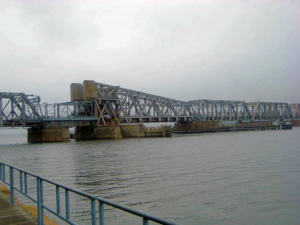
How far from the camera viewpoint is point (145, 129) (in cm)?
8838

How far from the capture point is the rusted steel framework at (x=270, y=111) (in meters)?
159

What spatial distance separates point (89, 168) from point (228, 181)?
42.3ft

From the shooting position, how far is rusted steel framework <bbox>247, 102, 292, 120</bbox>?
159000mm

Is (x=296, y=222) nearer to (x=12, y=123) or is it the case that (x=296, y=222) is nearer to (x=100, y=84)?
(x=12, y=123)

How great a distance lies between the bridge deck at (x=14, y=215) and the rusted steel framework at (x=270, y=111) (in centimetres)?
15672

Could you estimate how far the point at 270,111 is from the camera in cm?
16712

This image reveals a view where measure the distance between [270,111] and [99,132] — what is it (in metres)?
119

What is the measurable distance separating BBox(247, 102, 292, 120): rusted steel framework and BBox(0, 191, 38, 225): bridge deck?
157 m

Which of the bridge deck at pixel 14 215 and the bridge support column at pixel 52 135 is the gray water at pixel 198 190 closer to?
the bridge deck at pixel 14 215

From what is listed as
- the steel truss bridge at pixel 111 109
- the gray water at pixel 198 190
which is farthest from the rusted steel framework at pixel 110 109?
the gray water at pixel 198 190

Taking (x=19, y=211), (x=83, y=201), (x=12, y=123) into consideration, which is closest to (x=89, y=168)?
(x=83, y=201)

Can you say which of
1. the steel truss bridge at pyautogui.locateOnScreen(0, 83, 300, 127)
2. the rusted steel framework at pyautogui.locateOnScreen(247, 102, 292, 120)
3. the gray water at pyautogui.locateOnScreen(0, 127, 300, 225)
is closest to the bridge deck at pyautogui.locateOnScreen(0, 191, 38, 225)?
the gray water at pyautogui.locateOnScreen(0, 127, 300, 225)

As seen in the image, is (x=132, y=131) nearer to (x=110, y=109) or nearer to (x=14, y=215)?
(x=110, y=109)

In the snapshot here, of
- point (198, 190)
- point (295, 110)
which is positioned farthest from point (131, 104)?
point (295, 110)
